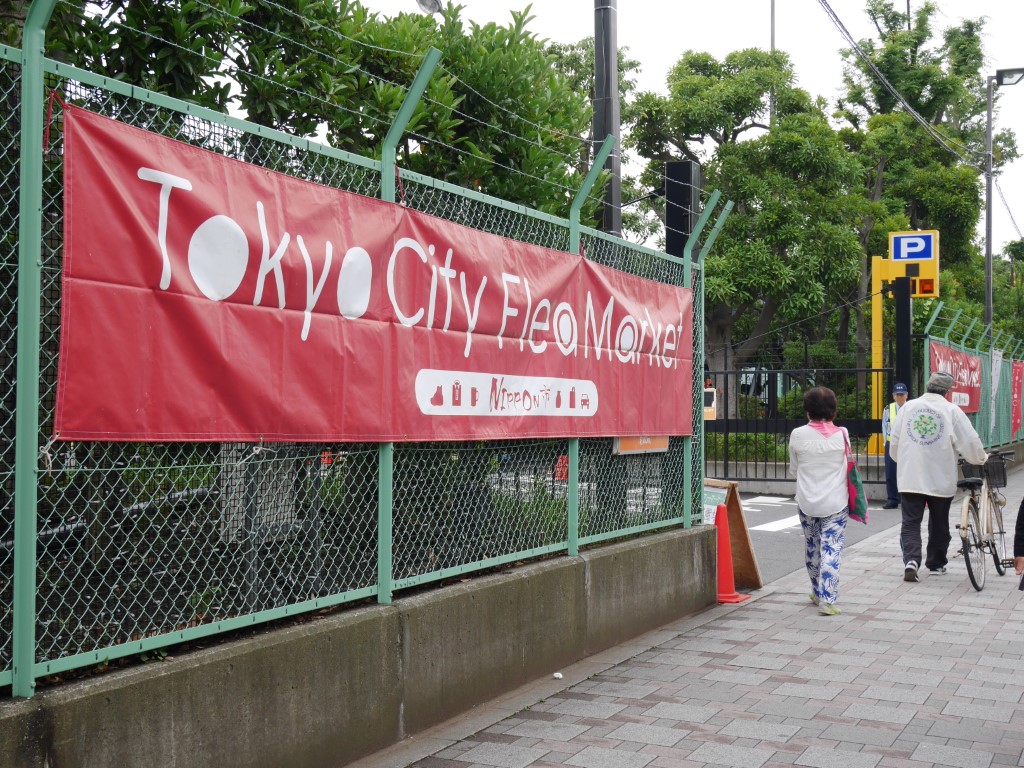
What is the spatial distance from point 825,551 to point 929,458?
2023 millimetres

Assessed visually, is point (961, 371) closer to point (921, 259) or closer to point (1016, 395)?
point (921, 259)

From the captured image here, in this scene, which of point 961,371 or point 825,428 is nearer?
point 825,428

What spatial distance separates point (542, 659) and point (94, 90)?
3.96 m

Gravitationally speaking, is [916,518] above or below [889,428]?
below

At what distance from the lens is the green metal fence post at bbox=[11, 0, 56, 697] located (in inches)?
133

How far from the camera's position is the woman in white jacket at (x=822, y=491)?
8609 mm

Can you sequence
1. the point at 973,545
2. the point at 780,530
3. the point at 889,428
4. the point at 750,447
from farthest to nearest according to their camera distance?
the point at 750,447 < the point at 889,428 < the point at 780,530 < the point at 973,545

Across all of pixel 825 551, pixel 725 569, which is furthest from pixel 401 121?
pixel 725 569

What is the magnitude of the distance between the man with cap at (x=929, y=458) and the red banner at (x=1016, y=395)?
2028cm

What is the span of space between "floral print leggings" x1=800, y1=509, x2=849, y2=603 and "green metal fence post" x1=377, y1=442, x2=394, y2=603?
4546mm

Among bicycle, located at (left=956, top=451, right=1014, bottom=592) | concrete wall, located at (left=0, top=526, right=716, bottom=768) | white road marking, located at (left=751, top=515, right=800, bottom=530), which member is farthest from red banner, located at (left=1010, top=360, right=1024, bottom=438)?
concrete wall, located at (left=0, top=526, right=716, bottom=768)

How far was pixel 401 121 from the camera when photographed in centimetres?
515

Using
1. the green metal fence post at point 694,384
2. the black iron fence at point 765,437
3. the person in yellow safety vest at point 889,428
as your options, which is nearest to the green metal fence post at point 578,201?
the green metal fence post at point 694,384

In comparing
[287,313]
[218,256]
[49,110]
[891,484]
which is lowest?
[891,484]
